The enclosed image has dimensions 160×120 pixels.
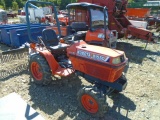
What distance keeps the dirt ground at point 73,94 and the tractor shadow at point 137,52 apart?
30.6 inches

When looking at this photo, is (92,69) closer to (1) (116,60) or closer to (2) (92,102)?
(1) (116,60)

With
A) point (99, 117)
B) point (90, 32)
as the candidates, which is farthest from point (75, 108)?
point (90, 32)

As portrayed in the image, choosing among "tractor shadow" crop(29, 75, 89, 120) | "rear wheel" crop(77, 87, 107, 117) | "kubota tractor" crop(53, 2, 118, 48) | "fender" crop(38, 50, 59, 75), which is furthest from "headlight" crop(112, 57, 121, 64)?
"kubota tractor" crop(53, 2, 118, 48)

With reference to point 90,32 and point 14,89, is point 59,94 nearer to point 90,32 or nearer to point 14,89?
point 14,89

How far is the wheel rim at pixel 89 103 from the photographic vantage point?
3119mm

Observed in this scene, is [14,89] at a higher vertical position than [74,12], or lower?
lower

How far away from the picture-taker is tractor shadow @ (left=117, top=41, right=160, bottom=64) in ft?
21.3

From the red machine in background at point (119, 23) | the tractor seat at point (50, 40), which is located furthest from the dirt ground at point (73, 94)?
the red machine in background at point (119, 23)

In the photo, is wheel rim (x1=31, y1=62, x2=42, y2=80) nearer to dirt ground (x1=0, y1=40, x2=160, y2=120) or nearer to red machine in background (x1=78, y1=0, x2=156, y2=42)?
dirt ground (x1=0, y1=40, x2=160, y2=120)

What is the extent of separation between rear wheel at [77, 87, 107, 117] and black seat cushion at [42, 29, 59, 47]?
6.07 ft

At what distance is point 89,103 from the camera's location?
10.6 feet

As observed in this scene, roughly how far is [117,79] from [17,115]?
78.7 inches

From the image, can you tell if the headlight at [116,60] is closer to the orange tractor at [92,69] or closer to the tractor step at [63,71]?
the orange tractor at [92,69]

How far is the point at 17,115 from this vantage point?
3137 mm
